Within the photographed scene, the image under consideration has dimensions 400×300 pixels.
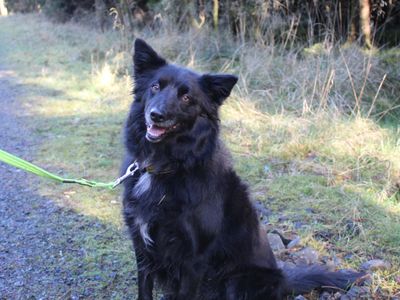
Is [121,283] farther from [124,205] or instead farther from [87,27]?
[87,27]

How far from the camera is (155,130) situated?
9.16ft

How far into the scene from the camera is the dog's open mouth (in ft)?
9.05

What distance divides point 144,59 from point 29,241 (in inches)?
72.5

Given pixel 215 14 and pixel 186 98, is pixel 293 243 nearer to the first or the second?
pixel 186 98

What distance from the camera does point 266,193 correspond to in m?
4.59

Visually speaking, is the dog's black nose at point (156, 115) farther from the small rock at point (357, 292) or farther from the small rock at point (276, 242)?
the small rock at point (357, 292)

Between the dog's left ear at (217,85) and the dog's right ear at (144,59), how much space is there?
1.11 feet

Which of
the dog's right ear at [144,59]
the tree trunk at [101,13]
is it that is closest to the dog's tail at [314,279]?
the dog's right ear at [144,59]

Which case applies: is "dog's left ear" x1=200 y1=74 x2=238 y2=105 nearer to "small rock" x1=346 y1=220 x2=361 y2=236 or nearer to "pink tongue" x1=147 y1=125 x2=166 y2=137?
"pink tongue" x1=147 y1=125 x2=166 y2=137

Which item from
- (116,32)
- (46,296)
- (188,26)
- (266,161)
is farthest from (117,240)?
(116,32)

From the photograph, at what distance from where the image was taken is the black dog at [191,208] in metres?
2.71

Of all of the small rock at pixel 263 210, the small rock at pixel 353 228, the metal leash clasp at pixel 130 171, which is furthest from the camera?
the small rock at pixel 263 210

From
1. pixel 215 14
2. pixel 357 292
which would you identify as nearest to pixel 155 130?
pixel 357 292

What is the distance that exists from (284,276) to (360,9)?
667 cm
